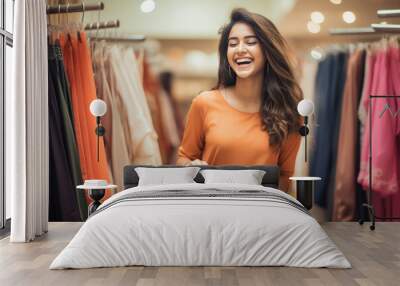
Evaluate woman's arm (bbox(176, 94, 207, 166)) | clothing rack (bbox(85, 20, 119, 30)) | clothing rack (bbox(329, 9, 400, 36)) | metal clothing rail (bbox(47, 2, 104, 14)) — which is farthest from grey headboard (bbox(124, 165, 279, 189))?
metal clothing rail (bbox(47, 2, 104, 14))

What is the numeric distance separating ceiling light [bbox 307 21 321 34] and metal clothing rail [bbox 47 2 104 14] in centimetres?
232

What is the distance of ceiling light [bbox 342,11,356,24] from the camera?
6.45 m

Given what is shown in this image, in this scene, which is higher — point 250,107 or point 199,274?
point 250,107

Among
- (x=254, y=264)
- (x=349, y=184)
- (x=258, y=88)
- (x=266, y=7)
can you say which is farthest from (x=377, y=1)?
(x=254, y=264)

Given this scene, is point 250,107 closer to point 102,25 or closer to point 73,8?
point 102,25

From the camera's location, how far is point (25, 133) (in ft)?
16.8

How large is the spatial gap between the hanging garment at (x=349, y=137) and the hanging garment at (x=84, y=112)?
103 inches

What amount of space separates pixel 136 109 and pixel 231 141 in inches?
43.9

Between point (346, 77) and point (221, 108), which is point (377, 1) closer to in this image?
point (346, 77)

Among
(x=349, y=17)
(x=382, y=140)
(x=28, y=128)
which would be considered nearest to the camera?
(x=28, y=128)

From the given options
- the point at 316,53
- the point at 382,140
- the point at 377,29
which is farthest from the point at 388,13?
the point at 382,140

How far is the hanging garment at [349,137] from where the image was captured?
6.37 m

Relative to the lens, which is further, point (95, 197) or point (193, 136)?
point (193, 136)

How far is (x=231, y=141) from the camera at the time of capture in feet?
20.8
